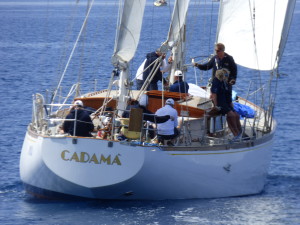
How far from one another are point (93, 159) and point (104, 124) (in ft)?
4.41

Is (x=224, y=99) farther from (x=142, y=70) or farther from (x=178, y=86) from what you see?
(x=142, y=70)

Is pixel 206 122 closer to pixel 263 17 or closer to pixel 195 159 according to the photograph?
pixel 195 159

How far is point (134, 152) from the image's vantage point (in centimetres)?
1992

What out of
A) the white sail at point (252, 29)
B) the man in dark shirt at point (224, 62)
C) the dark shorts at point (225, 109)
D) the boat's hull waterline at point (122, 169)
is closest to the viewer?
the boat's hull waterline at point (122, 169)

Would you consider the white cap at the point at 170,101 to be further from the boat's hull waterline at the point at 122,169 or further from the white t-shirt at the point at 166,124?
the boat's hull waterline at the point at 122,169

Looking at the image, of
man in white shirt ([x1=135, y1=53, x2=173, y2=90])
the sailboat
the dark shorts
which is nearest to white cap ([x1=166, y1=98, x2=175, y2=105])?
the sailboat

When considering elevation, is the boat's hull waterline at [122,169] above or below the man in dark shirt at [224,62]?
below

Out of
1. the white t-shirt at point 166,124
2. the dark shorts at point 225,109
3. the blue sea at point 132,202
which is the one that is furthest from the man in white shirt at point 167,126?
the dark shorts at point 225,109

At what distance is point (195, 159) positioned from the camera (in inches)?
815

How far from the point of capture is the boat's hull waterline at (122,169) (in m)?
20.0

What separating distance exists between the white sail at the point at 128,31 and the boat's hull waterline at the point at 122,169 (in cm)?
222

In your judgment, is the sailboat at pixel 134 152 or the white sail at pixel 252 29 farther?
the white sail at pixel 252 29

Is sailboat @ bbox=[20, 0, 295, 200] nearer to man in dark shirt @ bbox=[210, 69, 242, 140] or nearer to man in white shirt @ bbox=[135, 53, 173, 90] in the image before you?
man in dark shirt @ bbox=[210, 69, 242, 140]

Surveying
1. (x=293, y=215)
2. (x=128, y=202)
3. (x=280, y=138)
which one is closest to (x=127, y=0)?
(x=128, y=202)
